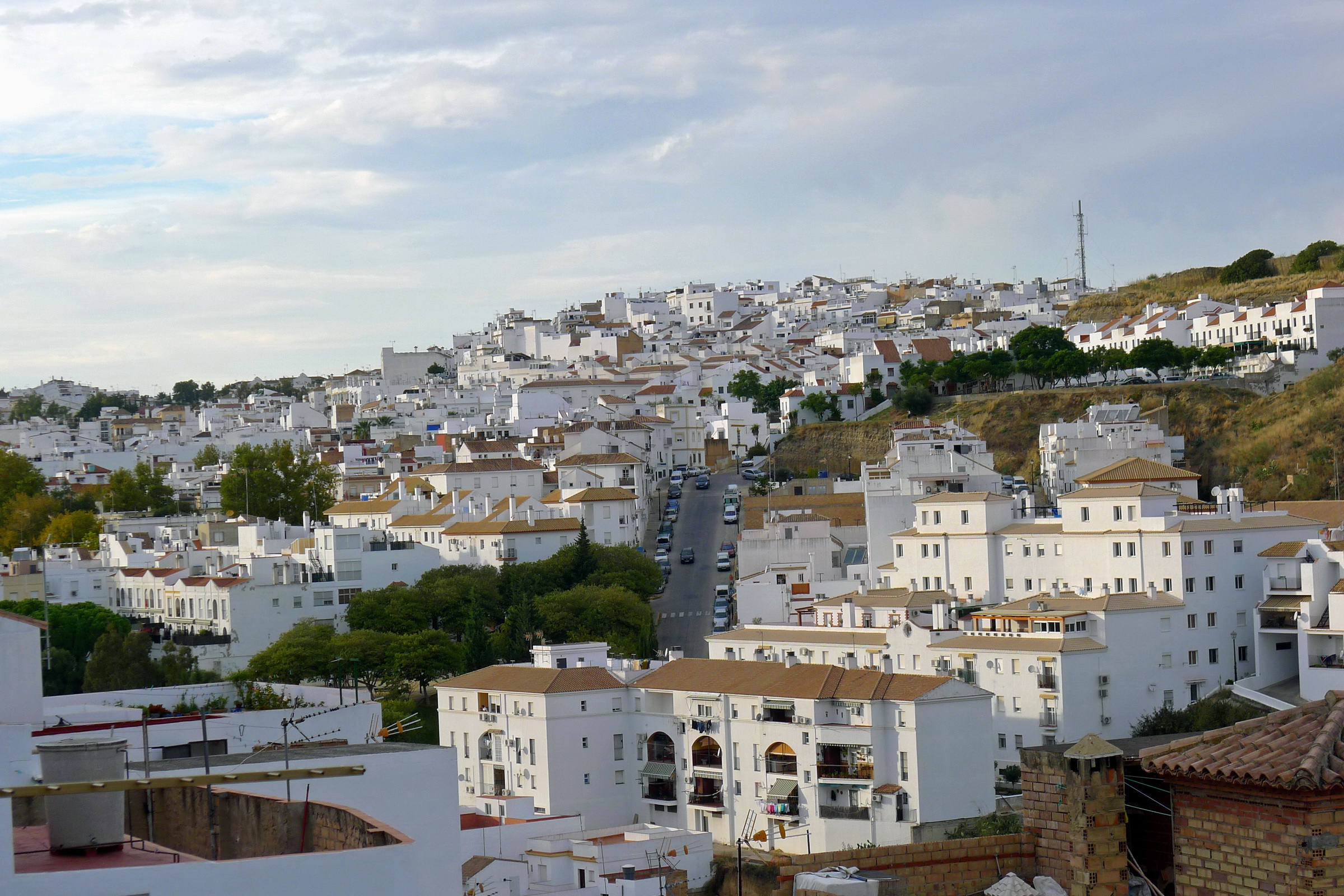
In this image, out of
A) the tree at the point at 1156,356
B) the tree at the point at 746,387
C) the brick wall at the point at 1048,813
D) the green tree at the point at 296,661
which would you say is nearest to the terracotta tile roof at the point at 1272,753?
the brick wall at the point at 1048,813

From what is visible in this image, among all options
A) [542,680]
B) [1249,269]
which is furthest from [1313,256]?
[542,680]

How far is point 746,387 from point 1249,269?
26.0m

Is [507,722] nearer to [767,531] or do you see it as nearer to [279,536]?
[767,531]

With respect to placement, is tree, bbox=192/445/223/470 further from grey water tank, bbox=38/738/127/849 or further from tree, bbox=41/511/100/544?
grey water tank, bbox=38/738/127/849

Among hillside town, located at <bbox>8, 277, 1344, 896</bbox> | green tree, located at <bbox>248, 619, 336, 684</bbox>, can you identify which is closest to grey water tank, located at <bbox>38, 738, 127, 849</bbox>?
hillside town, located at <bbox>8, 277, 1344, 896</bbox>

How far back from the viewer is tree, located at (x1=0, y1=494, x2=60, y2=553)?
63581 mm

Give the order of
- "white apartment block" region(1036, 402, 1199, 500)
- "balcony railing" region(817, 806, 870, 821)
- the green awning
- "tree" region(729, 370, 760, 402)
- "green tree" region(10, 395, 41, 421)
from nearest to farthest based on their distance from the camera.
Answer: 1. "balcony railing" region(817, 806, 870, 821)
2. the green awning
3. "white apartment block" region(1036, 402, 1199, 500)
4. "tree" region(729, 370, 760, 402)
5. "green tree" region(10, 395, 41, 421)

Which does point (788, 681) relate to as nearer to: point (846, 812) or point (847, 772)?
point (847, 772)

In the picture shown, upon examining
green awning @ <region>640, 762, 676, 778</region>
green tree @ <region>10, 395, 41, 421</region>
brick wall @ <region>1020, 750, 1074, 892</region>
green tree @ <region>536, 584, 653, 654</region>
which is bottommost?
green awning @ <region>640, 762, 676, 778</region>

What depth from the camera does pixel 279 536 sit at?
54781 mm

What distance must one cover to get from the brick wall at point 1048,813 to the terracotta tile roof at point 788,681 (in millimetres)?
21660

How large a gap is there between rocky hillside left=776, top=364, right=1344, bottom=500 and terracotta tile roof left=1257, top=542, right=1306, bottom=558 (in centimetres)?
1252

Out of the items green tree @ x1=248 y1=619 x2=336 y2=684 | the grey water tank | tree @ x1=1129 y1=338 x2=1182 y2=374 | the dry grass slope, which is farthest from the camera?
the dry grass slope

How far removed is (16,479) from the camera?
233 feet
